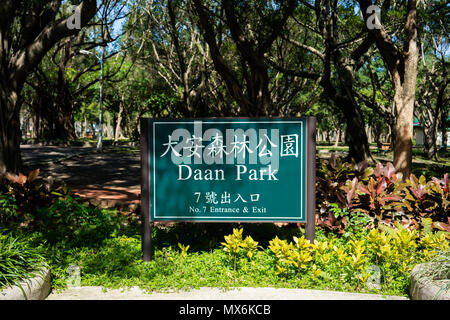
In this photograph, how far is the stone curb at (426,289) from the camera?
11.8 ft

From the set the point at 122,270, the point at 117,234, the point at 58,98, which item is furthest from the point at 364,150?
the point at 58,98

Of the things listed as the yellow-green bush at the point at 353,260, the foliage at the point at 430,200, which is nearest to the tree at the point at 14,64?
the yellow-green bush at the point at 353,260

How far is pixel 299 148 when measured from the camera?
498cm

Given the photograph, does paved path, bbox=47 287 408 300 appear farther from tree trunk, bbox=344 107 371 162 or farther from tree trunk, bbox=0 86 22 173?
tree trunk, bbox=344 107 371 162

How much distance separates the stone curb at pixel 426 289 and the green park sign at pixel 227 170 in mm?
1374

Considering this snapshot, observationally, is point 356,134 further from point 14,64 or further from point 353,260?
point 14,64

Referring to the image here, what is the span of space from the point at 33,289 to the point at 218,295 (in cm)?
179

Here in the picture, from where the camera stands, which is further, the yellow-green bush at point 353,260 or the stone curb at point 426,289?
the yellow-green bush at point 353,260

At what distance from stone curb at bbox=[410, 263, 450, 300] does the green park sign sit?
1.37 m

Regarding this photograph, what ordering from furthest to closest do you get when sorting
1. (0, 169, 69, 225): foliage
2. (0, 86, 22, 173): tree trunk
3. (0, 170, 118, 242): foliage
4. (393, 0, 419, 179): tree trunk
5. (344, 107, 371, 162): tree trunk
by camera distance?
(344, 107, 371, 162): tree trunk → (393, 0, 419, 179): tree trunk → (0, 86, 22, 173): tree trunk → (0, 169, 69, 225): foliage → (0, 170, 118, 242): foliage

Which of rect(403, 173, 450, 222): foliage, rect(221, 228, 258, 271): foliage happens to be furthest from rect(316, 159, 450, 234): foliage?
rect(221, 228, 258, 271): foliage

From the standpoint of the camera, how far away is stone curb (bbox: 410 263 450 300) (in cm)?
359

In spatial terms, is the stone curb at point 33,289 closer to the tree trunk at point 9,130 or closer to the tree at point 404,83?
the tree trunk at point 9,130

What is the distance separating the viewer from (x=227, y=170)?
502 centimetres
